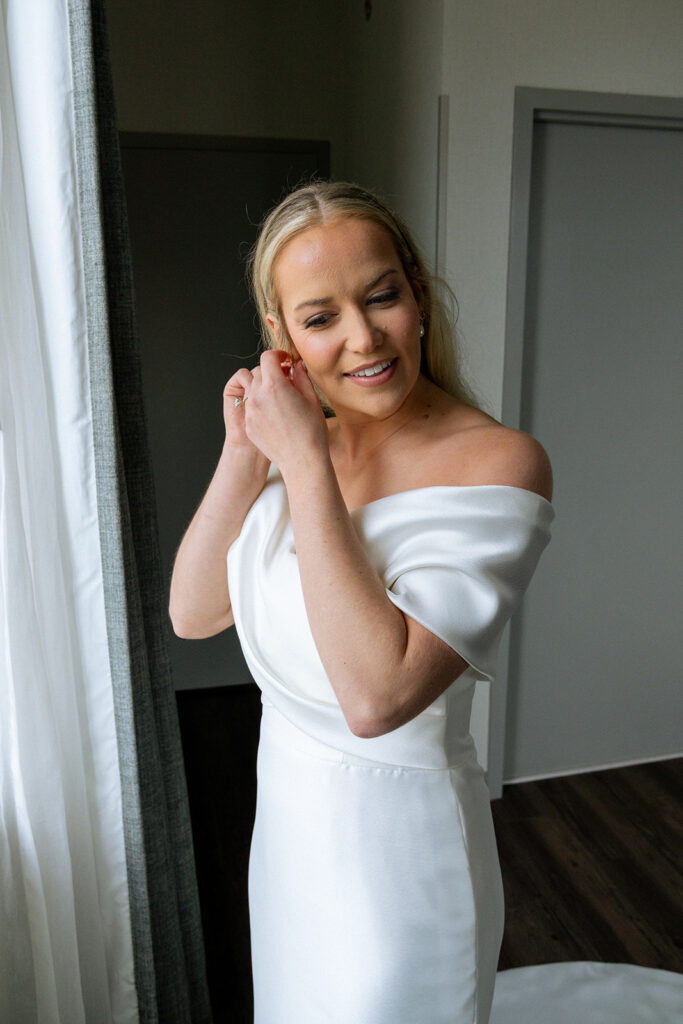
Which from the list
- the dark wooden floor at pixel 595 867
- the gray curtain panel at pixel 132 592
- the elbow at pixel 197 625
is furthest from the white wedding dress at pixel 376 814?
the dark wooden floor at pixel 595 867

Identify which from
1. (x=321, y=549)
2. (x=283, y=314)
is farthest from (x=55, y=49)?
(x=321, y=549)

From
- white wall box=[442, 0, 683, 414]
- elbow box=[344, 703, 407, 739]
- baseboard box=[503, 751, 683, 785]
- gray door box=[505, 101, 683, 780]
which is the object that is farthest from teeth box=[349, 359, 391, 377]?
baseboard box=[503, 751, 683, 785]

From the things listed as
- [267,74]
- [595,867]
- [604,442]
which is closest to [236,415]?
[604,442]

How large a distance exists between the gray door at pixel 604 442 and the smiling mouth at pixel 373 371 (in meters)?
1.65

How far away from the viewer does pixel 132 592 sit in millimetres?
1395

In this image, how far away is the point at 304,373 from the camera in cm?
101

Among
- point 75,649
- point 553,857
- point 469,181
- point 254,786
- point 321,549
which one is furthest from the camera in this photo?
point 254,786

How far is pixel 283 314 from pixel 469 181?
1473 mm

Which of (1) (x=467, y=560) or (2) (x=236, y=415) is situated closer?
(1) (x=467, y=560)

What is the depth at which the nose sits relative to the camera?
0.94 m

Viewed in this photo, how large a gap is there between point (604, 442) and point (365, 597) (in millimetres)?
2013

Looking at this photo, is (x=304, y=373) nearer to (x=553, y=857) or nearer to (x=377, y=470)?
(x=377, y=470)

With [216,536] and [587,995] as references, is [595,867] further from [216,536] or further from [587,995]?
[216,536]

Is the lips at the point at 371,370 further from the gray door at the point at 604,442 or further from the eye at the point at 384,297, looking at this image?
the gray door at the point at 604,442
